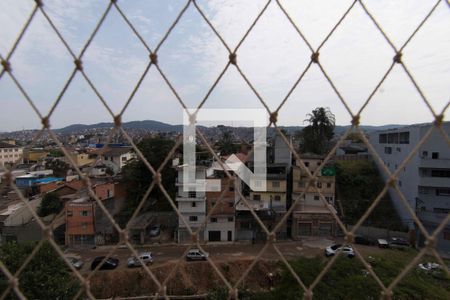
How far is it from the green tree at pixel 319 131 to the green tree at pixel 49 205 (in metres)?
7.53

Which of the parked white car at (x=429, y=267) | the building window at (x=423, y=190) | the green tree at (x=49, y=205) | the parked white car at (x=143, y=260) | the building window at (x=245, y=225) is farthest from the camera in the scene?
the green tree at (x=49, y=205)

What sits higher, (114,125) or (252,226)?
(114,125)

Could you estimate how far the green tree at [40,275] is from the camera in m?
3.26

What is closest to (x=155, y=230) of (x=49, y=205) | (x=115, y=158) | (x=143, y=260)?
(x=143, y=260)

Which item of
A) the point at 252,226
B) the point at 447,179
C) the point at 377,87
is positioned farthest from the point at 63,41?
the point at 447,179

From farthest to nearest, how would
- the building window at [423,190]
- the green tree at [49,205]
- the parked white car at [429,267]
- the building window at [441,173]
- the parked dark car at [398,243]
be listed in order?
the green tree at [49,205], the building window at [423,190], the building window at [441,173], the parked dark car at [398,243], the parked white car at [429,267]

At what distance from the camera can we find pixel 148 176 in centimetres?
759

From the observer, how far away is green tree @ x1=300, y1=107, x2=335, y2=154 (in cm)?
952

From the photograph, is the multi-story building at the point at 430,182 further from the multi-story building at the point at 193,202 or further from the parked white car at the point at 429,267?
the multi-story building at the point at 193,202

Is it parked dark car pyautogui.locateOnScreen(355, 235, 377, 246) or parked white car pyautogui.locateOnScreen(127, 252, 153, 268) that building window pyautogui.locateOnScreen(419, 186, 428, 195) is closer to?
parked dark car pyautogui.locateOnScreen(355, 235, 377, 246)

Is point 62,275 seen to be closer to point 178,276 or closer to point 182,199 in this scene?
point 178,276

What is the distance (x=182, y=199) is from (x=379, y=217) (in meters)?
4.99

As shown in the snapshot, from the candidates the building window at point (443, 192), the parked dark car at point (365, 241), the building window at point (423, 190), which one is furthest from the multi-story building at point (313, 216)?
the building window at point (443, 192)

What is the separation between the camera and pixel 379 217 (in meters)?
7.25
